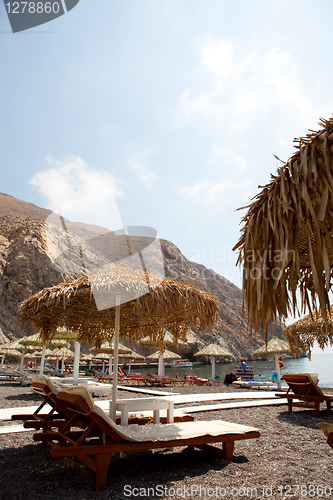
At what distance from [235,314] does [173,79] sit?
287 ft

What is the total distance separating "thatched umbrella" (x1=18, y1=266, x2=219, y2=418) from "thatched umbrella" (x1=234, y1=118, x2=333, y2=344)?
70.1 inches

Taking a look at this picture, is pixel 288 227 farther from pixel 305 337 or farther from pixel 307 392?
pixel 305 337

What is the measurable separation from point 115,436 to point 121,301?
2.11m

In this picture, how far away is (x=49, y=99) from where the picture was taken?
1005 cm

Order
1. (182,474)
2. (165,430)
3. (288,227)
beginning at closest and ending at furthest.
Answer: (288,227) → (182,474) → (165,430)

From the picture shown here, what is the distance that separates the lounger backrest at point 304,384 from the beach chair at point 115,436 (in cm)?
368

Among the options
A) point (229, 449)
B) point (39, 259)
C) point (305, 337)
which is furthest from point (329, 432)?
point (39, 259)

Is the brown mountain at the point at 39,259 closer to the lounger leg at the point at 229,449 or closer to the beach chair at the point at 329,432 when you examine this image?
the lounger leg at the point at 229,449

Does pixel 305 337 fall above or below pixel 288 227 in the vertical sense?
below

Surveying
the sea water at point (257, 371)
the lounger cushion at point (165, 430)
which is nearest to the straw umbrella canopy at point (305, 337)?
A: the lounger cushion at point (165, 430)

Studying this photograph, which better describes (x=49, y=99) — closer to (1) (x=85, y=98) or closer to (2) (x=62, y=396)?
(1) (x=85, y=98)

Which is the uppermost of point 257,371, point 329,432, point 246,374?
point 329,432

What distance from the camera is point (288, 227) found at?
196cm

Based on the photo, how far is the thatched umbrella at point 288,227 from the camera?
71.5 inches
